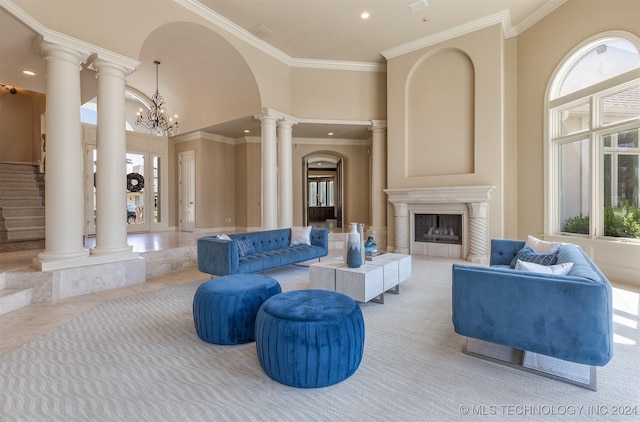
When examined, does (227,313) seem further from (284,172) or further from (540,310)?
(284,172)

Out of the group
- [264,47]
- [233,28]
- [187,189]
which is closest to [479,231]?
[264,47]

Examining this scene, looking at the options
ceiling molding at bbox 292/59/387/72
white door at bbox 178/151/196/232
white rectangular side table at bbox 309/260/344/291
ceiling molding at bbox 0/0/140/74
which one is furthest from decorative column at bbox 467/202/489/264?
white door at bbox 178/151/196/232

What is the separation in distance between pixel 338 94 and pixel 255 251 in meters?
4.73

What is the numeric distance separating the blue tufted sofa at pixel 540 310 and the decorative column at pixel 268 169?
507cm

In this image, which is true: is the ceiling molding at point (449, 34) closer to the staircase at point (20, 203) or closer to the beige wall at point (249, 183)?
the beige wall at point (249, 183)

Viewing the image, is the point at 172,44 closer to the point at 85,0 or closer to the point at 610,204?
the point at 85,0

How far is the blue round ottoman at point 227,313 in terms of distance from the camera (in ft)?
8.66

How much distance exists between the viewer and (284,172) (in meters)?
7.30

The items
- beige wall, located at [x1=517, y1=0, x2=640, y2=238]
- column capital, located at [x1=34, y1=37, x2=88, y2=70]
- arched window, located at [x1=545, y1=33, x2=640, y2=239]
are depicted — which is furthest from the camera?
beige wall, located at [x1=517, y1=0, x2=640, y2=238]

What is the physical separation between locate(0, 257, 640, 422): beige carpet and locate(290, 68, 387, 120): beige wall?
5.95 metres

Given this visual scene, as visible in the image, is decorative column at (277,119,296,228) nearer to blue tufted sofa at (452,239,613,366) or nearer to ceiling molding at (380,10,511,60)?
ceiling molding at (380,10,511,60)

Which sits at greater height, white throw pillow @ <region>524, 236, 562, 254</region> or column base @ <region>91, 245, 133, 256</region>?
white throw pillow @ <region>524, 236, 562, 254</region>

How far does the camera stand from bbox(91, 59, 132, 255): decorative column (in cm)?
435

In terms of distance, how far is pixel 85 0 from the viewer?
4086 mm
